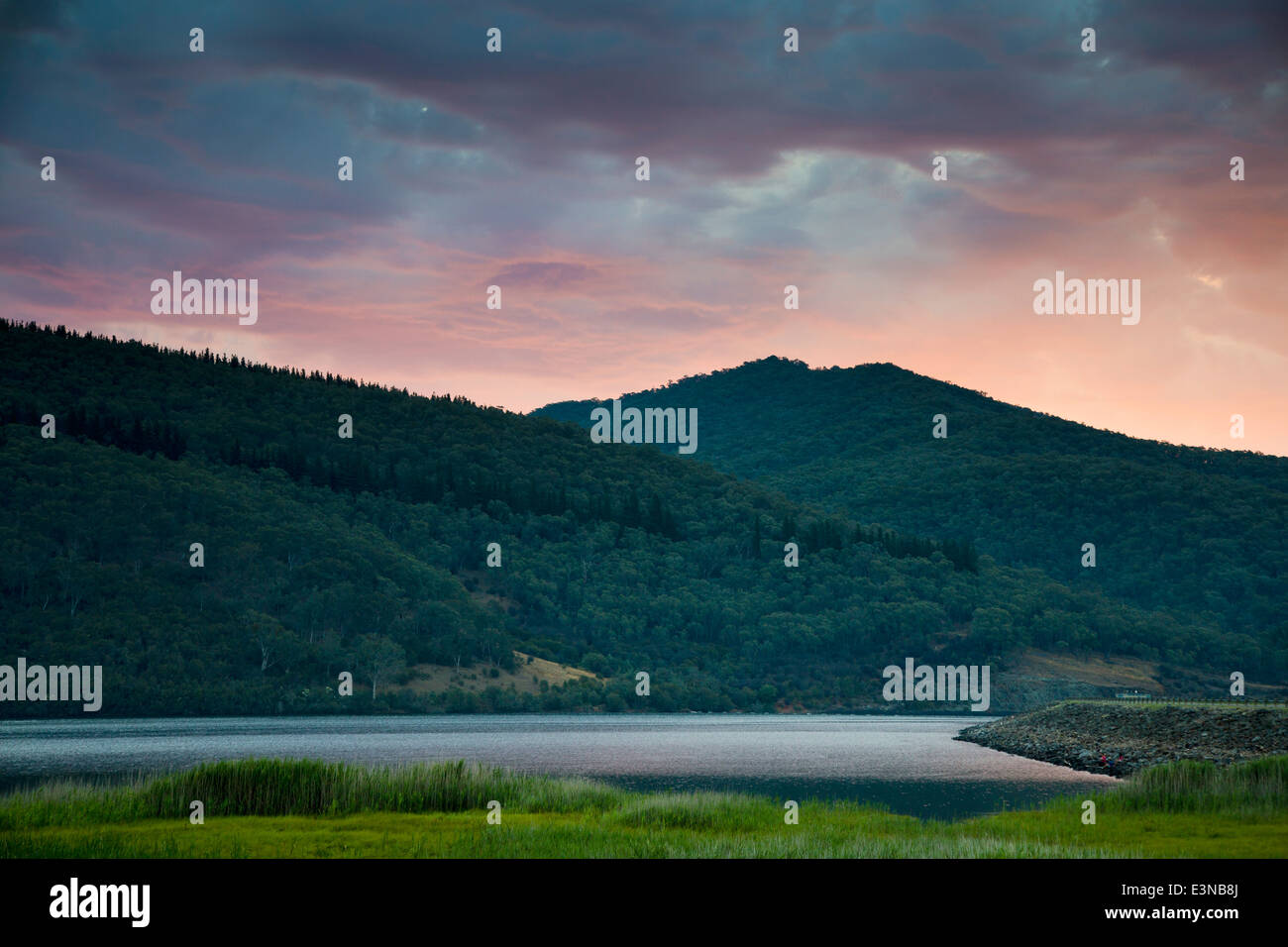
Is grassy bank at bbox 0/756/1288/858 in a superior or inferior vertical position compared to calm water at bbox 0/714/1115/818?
superior

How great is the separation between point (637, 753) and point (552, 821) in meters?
56.1

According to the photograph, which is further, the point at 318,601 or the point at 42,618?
the point at 318,601

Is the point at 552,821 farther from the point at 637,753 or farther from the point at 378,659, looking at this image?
the point at 378,659

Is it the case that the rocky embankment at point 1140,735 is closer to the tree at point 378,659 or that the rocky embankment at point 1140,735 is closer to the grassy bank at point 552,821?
the grassy bank at point 552,821

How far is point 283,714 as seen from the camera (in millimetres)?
180000

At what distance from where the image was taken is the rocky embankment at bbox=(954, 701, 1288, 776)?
237ft

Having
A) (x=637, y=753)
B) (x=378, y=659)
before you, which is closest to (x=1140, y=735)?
(x=637, y=753)

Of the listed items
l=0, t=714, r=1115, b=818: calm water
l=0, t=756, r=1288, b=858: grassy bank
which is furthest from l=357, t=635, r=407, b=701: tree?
l=0, t=756, r=1288, b=858: grassy bank

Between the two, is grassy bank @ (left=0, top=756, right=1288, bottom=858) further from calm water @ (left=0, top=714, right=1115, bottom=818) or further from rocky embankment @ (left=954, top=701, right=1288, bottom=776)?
rocky embankment @ (left=954, top=701, right=1288, bottom=776)

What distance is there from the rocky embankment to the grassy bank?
1060 inches

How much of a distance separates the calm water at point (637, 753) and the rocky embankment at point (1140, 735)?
410cm
